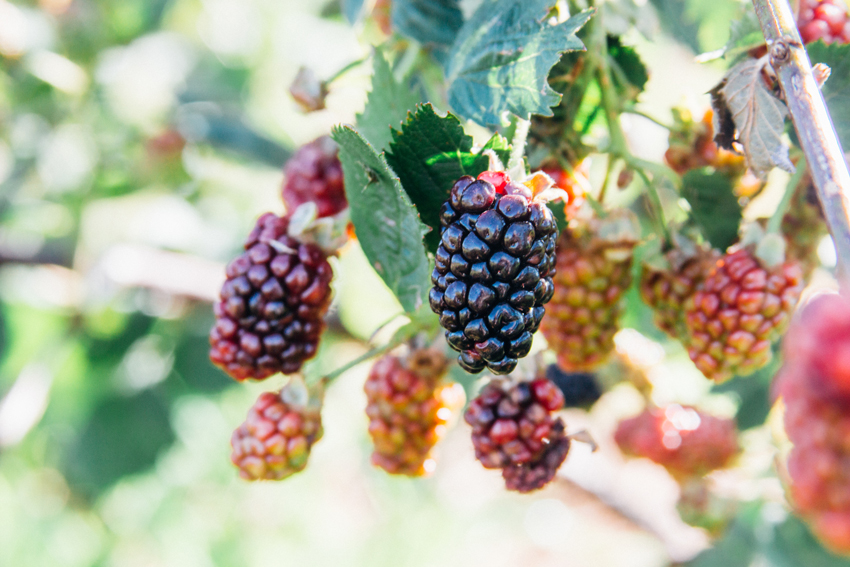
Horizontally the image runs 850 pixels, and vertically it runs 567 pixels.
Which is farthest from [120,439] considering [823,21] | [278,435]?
[823,21]

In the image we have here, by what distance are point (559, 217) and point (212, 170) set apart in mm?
1944

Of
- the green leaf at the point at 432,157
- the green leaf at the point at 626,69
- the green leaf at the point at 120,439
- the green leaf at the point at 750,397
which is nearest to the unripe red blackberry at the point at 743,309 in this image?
the green leaf at the point at 626,69

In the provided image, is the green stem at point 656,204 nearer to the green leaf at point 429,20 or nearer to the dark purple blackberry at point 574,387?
the green leaf at point 429,20

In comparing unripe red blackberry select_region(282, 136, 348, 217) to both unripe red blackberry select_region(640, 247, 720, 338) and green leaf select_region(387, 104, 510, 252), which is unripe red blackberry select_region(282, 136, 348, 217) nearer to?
green leaf select_region(387, 104, 510, 252)

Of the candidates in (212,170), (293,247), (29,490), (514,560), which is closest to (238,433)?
(293,247)

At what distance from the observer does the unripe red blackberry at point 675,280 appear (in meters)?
0.77

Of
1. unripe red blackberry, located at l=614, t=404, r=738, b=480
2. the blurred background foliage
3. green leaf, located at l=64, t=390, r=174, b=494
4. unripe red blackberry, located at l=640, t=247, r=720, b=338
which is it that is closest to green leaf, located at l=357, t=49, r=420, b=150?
unripe red blackberry, located at l=640, t=247, r=720, b=338

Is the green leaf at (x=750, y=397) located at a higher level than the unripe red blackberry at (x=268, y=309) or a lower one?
→ lower

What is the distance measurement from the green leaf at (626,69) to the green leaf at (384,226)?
353 mm

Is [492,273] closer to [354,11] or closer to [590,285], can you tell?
[590,285]

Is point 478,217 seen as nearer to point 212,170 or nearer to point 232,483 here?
point 212,170

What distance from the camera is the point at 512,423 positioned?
66cm

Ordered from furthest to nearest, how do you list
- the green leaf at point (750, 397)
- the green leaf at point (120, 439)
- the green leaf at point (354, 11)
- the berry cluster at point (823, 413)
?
1. the green leaf at point (120, 439)
2. the green leaf at point (750, 397)
3. the green leaf at point (354, 11)
4. the berry cluster at point (823, 413)

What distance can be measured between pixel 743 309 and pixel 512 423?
305 millimetres
